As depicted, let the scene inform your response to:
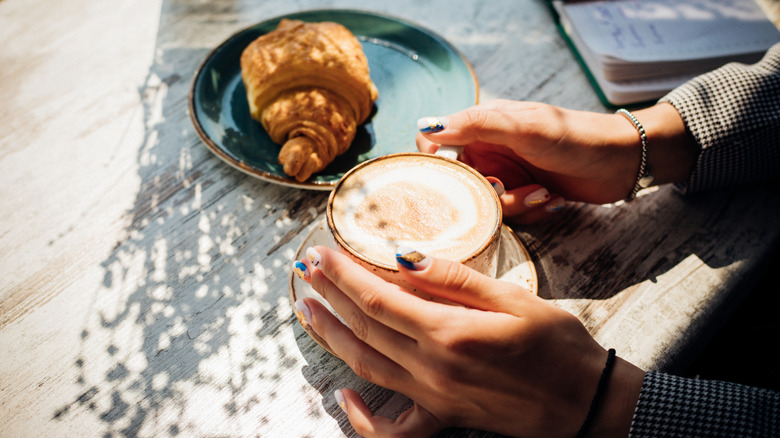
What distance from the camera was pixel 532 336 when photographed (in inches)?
27.0

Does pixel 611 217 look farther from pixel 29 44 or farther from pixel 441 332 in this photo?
pixel 29 44

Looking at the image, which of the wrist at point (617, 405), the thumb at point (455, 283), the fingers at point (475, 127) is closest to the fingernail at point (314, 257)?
the thumb at point (455, 283)

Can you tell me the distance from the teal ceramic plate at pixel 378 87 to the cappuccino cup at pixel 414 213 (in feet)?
0.70

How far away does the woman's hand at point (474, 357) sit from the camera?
68 cm

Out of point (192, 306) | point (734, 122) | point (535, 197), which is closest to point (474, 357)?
point (535, 197)

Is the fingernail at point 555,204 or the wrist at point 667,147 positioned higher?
the wrist at point 667,147

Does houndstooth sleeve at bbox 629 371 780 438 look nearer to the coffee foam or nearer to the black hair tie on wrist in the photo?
the black hair tie on wrist

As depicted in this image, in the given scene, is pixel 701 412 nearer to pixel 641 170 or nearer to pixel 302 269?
pixel 641 170

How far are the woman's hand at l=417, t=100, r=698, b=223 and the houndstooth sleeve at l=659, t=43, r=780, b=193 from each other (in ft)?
0.10

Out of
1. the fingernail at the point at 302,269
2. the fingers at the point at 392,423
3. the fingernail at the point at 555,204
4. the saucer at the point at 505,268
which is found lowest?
the fingernail at the point at 555,204

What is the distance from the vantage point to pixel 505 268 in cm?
89

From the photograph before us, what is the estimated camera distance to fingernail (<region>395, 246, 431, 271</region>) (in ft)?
2.23

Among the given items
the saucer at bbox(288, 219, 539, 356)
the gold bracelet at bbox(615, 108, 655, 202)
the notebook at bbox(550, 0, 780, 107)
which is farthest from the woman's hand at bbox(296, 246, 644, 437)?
the notebook at bbox(550, 0, 780, 107)

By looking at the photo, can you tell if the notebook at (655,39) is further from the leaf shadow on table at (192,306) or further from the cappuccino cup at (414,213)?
the leaf shadow on table at (192,306)
